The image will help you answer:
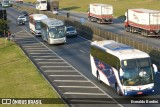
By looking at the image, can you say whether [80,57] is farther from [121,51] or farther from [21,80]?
[121,51]

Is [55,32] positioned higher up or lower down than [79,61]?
higher up

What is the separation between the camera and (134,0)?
429 feet

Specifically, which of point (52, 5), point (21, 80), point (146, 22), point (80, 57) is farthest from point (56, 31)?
point (52, 5)

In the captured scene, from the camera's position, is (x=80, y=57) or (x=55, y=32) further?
(x=55, y=32)

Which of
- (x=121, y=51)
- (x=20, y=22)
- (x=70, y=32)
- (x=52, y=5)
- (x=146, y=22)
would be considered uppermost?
(x=121, y=51)

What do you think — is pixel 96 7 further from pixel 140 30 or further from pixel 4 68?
pixel 4 68

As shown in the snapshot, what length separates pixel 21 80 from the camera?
3341cm

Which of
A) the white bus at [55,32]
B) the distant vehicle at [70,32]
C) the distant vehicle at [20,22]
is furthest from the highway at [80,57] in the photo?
the distant vehicle at [20,22]

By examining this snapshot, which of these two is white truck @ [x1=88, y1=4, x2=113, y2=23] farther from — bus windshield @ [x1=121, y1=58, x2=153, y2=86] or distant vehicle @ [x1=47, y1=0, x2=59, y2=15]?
bus windshield @ [x1=121, y1=58, x2=153, y2=86]

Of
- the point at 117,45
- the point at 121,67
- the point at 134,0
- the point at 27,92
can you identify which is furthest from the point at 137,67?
the point at 134,0

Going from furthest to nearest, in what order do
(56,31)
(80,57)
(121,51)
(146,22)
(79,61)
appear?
1. (146,22)
2. (56,31)
3. (80,57)
4. (79,61)
5. (121,51)

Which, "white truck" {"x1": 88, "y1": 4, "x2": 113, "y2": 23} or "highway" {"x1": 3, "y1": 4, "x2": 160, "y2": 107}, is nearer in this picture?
"highway" {"x1": 3, "y1": 4, "x2": 160, "y2": 107}

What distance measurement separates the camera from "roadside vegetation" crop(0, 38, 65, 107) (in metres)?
28.4

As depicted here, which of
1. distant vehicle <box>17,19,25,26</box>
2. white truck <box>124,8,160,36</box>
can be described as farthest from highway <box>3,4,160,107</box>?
distant vehicle <box>17,19,25,26</box>
